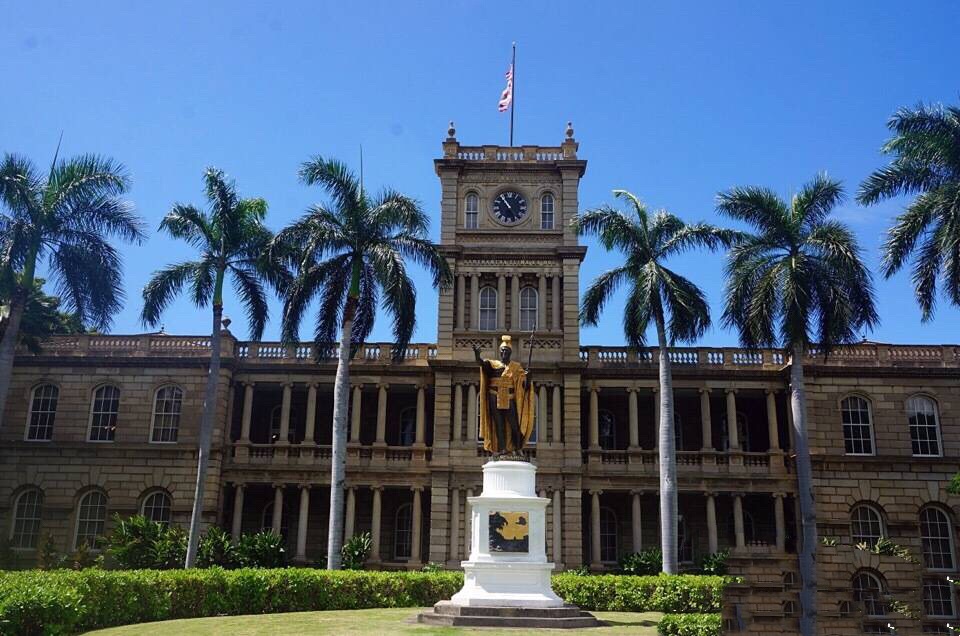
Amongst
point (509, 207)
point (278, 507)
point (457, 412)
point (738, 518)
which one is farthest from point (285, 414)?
point (738, 518)

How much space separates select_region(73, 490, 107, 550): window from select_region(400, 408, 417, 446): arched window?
37.9 ft

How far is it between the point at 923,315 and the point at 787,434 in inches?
561

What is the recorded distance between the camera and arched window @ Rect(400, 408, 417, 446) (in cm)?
3681

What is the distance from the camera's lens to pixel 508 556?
54.7 feet

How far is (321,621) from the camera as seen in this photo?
17.5 meters

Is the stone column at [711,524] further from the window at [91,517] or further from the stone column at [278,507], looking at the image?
the window at [91,517]

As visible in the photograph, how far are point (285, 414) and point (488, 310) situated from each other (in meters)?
8.72

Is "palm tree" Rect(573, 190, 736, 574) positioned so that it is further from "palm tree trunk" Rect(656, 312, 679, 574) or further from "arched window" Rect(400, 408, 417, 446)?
"arched window" Rect(400, 408, 417, 446)

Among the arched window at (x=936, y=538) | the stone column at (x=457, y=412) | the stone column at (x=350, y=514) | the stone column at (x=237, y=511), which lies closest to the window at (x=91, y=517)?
the stone column at (x=237, y=511)

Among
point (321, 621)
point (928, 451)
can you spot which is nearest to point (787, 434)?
point (928, 451)

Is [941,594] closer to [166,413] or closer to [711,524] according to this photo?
[711,524]

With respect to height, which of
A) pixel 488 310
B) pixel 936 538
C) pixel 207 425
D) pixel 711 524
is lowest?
pixel 936 538

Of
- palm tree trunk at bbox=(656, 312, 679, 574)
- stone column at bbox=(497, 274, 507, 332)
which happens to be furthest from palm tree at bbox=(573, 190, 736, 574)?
stone column at bbox=(497, 274, 507, 332)

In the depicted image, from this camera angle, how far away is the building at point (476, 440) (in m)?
32.6
